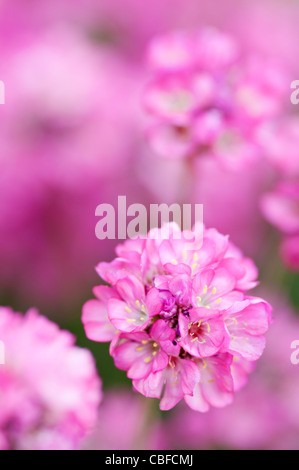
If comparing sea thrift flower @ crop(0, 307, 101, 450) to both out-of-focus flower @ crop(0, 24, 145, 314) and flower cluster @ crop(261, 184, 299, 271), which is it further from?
out-of-focus flower @ crop(0, 24, 145, 314)

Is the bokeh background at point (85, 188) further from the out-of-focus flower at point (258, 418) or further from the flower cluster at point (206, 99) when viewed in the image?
the flower cluster at point (206, 99)

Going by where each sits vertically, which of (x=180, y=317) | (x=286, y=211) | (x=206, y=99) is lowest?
(x=180, y=317)

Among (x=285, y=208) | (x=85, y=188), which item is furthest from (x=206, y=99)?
(x=85, y=188)

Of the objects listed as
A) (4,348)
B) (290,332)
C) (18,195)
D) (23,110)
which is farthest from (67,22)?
(4,348)

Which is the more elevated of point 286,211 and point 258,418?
point 286,211

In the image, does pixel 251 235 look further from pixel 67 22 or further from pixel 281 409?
pixel 67 22

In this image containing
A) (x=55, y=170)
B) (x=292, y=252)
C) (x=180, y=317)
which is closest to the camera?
(x=180, y=317)

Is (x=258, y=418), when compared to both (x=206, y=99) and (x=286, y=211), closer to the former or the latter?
(x=286, y=211)
